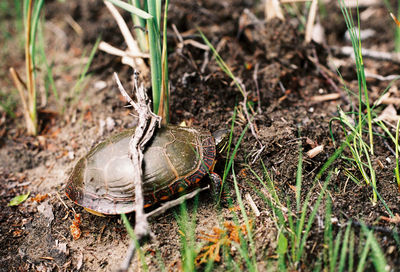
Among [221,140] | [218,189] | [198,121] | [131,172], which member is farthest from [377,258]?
[198,121]

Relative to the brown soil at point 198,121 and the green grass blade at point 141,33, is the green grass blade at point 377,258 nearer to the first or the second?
the brown soil at point 198,121

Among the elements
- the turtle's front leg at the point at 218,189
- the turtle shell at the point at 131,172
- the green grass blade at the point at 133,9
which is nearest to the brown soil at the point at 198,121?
the turtle's front leg at the point at 218,189

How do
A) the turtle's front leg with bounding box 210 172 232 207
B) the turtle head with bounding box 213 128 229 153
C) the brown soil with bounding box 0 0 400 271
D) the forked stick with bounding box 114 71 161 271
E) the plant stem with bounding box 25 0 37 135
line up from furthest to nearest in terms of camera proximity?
the plant stem with bounding box 25 0 37 135 → the turtle head with bounding box 213 128 229 153 → the turtle's front leg with bounding box 210 172 232 207 → the brown soil with bounding box 0 0 400 271 → the forked stick with bounding box 114 71 161 271

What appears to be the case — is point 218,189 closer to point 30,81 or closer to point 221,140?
point 221,140

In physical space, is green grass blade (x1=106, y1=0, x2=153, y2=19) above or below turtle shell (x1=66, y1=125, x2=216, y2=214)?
above

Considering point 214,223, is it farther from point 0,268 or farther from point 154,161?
point 0,268

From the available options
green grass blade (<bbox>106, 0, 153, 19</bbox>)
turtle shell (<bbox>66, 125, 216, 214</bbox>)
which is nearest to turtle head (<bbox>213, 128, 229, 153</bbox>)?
turtle shell (<bbox>66, 125, 216, 214</bbox>)

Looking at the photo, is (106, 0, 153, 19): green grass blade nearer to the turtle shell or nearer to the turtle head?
the turtle shell

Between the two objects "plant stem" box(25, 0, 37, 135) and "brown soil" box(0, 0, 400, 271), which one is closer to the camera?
"brown soil" box(0, 0, 400, 271)
